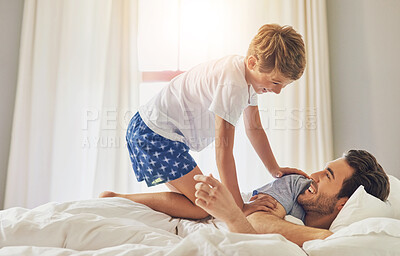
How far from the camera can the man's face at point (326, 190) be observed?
1.35m

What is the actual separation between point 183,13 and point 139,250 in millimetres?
2429

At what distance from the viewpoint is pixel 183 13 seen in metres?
2.86

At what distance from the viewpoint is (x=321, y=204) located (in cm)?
135

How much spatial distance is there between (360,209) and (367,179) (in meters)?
0.18

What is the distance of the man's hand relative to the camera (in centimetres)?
106

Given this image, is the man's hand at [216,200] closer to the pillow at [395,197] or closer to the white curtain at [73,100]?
the pillow at [395,197]

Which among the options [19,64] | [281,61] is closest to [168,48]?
[19,64]

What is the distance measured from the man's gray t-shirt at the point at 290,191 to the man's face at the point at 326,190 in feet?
0.07

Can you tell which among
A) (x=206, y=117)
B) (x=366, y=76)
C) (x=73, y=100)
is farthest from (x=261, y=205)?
(x=73, y=100)

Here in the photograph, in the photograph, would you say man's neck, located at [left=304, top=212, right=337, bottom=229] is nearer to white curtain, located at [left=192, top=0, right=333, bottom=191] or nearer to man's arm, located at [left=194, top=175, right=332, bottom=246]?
man's arm, located at [left=194, top=175, right=332, bottom=246]

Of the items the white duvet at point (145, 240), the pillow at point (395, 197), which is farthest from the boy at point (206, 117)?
the white duvet at point (145, 240)

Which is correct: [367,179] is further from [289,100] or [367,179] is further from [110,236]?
[289,100]

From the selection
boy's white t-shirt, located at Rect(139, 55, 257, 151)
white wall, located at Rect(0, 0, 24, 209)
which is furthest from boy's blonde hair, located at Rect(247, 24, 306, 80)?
white wall, located at Rect(0, 0, 24, 209)

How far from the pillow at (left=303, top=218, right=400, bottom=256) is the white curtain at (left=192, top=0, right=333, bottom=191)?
1768mm
